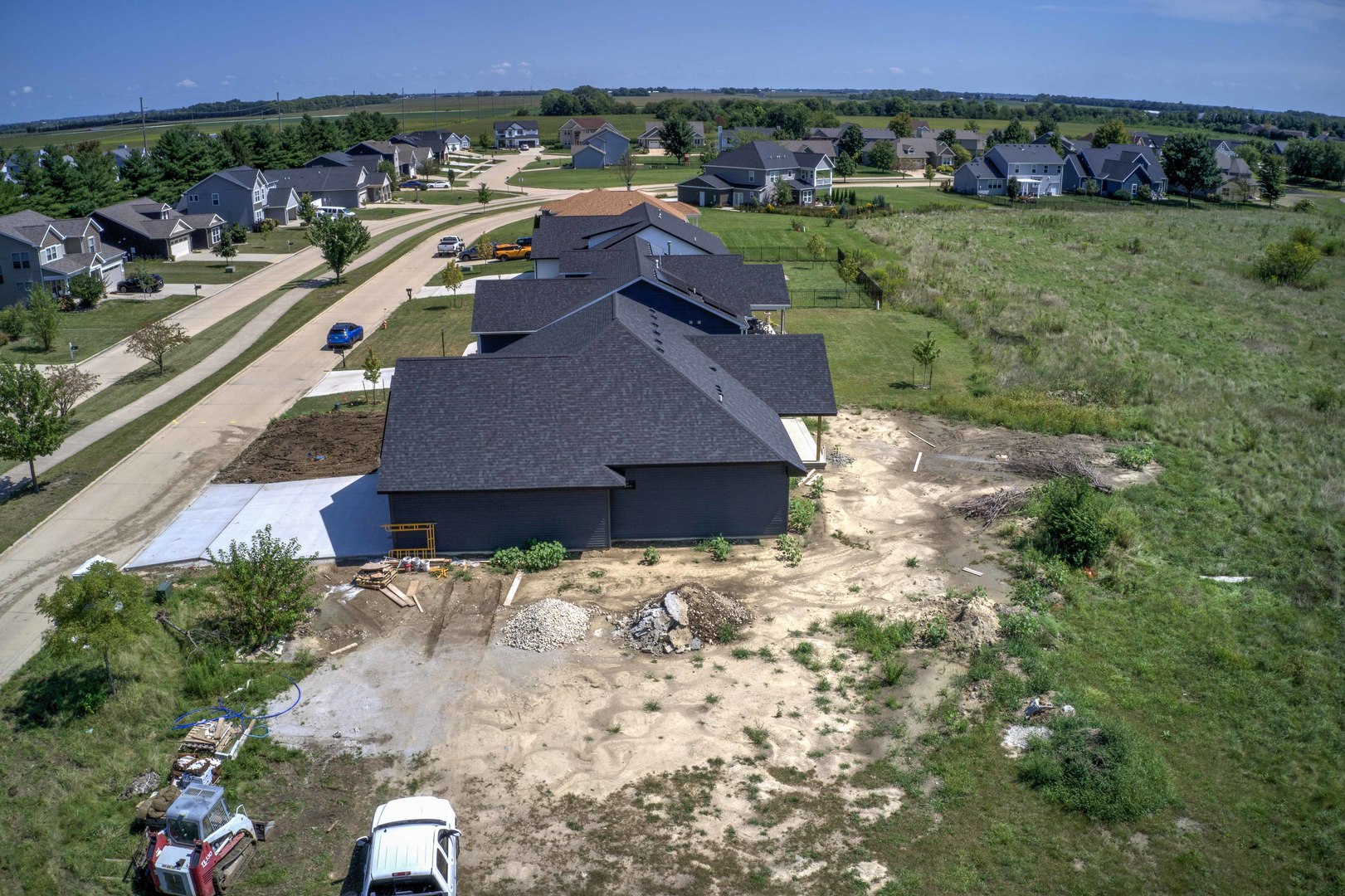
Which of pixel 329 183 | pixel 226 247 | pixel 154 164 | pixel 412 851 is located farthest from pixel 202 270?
pixel 412 851

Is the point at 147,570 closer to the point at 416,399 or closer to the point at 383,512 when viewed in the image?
the point at 383,512

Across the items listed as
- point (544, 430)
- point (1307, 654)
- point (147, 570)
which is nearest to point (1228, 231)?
point (1307, 654)

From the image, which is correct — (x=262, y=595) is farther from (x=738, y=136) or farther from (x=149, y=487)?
(x=738, y=136)

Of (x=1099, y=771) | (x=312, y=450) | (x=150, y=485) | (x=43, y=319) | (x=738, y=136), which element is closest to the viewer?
(x=1099, y=771)

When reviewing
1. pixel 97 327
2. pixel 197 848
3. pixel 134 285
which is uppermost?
pixel 134 285

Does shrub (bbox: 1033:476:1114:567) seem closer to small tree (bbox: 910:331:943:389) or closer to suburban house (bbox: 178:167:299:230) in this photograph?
small tree (bbox: 910:331:943:389)

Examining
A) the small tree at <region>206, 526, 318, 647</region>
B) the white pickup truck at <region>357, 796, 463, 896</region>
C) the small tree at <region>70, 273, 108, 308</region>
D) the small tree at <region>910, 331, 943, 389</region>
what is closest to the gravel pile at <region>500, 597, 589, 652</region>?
the small tree at <region>206, 526, 318, 647</region>

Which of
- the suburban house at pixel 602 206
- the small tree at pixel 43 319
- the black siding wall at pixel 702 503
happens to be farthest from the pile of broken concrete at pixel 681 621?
the suburban house at pixel 602 206
